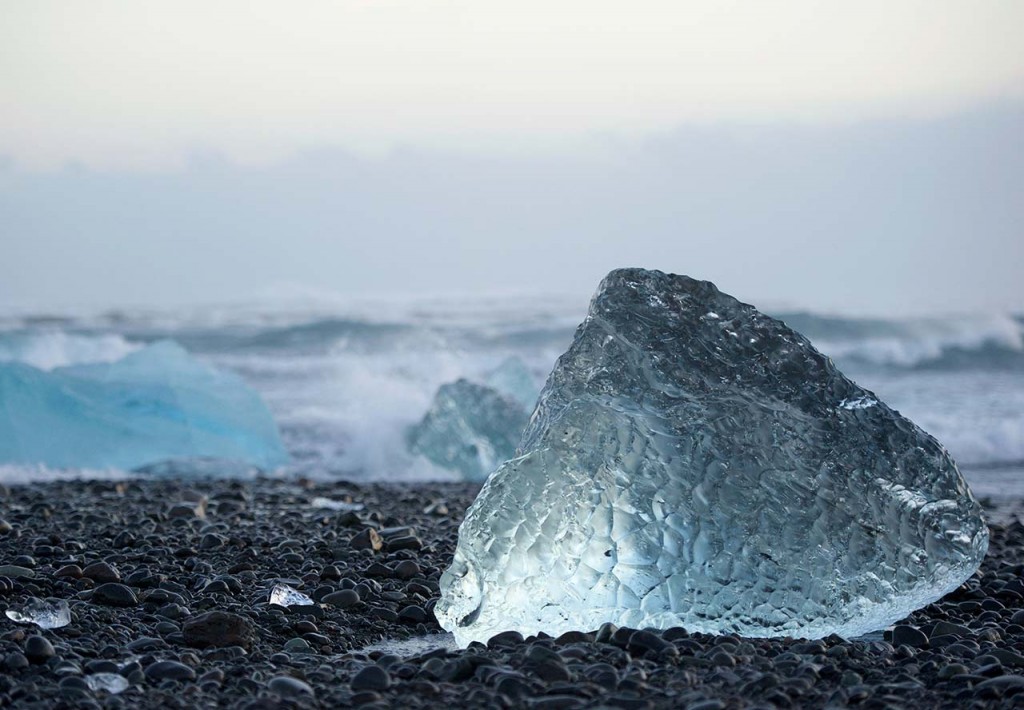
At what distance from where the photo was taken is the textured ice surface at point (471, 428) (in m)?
9.38

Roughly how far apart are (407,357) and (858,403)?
1320 cm

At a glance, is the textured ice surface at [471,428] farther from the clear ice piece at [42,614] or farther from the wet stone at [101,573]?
the clear ice piece at [42,614]

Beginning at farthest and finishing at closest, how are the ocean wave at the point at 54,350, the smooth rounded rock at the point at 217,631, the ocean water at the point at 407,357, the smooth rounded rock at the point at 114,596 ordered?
1. the ocean wave at the point at 54,350
2. the ocean water at the point at 407,357
3. the smooth rounded rock at the point at 114,596
4. the smooth rounded rock at the point at 217,631

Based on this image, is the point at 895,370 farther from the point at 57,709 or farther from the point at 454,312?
the point at 57,709

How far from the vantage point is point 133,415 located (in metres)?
9.70

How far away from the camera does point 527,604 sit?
3439 millimetres

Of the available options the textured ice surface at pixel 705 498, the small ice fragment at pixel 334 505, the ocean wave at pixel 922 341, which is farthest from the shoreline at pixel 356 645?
the ocean wave at pixel 922 341

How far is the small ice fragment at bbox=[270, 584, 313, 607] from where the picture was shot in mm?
3813

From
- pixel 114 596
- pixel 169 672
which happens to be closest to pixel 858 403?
pixel 169 672

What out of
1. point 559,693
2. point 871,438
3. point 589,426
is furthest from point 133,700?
point 871,438

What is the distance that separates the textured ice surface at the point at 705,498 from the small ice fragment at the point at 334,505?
3.03m

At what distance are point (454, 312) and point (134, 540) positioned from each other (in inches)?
727

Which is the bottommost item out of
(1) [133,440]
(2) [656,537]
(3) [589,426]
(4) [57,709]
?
(1) [133,440]

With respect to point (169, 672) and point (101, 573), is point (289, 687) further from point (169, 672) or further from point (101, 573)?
point (101, 573)
